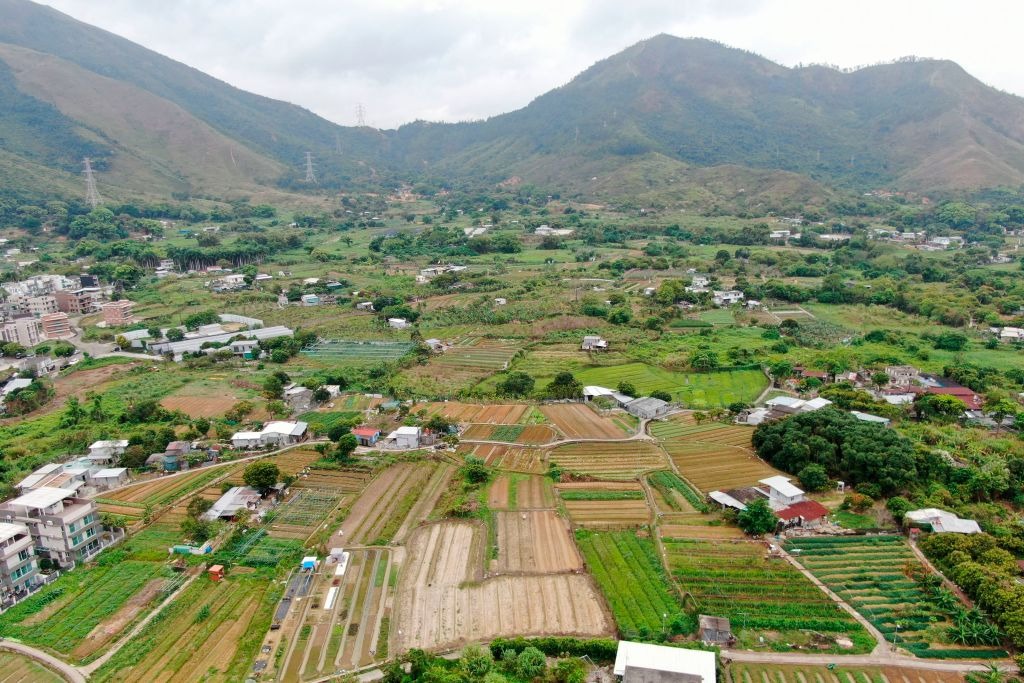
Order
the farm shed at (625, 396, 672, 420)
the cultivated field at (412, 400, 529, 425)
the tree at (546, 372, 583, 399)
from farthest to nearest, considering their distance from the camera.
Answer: the tree at (546, 372, 583, 399) → the farm shed at (625, 396, 672, 420) → the cultivated field at (412, 400, 529, 425)

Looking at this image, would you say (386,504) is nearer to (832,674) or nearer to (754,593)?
(754,593)

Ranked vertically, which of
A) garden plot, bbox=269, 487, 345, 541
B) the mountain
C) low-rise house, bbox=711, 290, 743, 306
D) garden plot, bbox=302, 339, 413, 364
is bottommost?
garden plot, bbox=269, 487, 345, 541

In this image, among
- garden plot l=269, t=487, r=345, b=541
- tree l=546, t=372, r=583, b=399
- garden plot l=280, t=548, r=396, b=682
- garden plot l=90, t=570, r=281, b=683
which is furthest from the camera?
tree l=546, t=372, r=583, b=399

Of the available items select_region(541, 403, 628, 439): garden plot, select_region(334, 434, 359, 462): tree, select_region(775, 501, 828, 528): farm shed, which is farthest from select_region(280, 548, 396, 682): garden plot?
select_region(775, 501, 828, 528): farm shed

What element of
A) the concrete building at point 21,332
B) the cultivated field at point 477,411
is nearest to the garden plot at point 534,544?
the cultivated field at point 477,411

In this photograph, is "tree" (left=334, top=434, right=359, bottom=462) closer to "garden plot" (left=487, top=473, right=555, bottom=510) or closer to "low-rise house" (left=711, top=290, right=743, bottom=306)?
"garden plot" (left=487, top=473, right=555, bottom=510)

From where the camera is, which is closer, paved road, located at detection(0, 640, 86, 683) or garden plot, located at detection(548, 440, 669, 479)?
paved road, located at detection(0, 640, 86, 683)

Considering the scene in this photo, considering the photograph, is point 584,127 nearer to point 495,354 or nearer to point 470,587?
point 495,354

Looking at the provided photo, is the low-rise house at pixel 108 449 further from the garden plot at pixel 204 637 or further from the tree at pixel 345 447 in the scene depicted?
the garden plot at pixel 204 637
